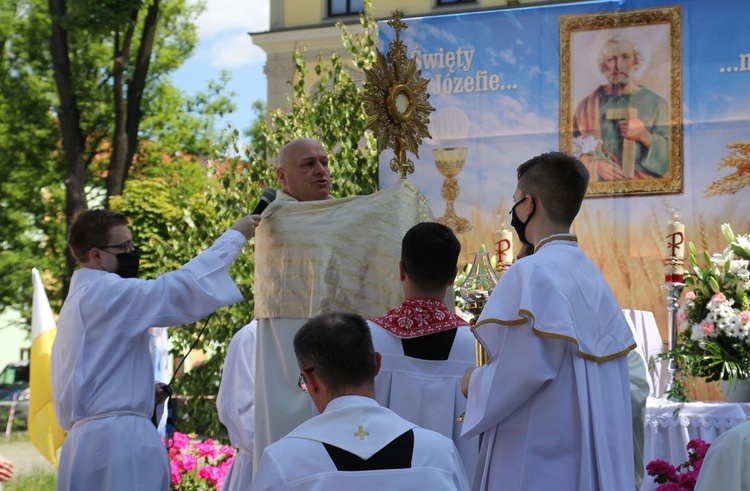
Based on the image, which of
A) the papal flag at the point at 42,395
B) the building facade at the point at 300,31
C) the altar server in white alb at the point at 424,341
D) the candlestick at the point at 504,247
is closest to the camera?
the altar server in white alb at the point at 424,341

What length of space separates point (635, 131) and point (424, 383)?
8.10m

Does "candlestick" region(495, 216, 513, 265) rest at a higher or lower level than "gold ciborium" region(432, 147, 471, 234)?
lower

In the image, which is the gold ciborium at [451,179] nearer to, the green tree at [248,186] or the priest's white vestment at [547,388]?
the green tree at [248,186]

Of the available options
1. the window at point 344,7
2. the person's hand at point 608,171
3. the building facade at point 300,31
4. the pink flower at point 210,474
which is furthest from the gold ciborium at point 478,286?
the window at point 344,7

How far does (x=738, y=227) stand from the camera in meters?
11.7

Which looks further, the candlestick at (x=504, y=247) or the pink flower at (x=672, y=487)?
the candlestick at (x=504, y=247)

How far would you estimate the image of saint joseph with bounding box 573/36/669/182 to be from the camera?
11.9 metres

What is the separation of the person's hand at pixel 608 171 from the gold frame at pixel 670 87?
0.05 meters

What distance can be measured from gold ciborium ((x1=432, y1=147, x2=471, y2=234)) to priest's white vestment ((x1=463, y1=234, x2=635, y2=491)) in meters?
8.53

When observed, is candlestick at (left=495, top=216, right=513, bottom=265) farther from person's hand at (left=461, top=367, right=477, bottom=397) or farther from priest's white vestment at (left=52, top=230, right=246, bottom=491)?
person's hand at (left=461, top=367, right=477, bottom=397)

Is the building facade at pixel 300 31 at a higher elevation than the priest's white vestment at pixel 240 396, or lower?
higher

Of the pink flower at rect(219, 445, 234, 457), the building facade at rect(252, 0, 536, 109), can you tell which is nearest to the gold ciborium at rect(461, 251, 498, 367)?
the pink flower at rect(219, 445, 234, 457)

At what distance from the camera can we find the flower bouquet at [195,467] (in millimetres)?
8977

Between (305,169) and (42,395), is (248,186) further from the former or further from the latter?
(305,169)
